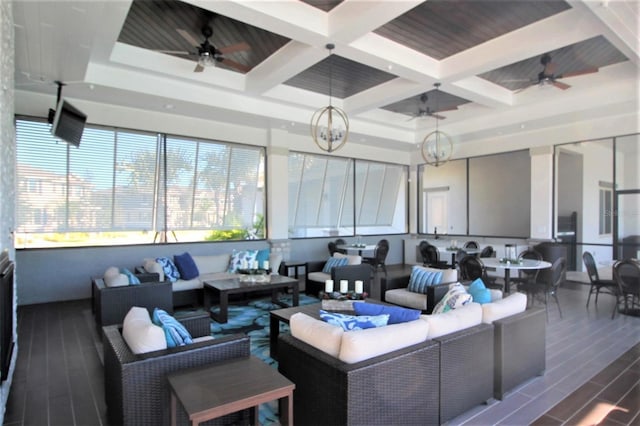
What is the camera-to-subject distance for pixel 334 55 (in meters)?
5.64

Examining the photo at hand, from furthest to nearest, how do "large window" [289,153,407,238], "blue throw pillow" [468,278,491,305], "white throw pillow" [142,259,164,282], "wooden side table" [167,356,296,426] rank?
"large window" [289,153,407,238] < "white throw pillow" [142,259,164,282] < "blue throw pillow" [468,278,491,305] < "wooden side table" [167,356,296,426]

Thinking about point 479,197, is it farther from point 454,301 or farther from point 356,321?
point 356,321

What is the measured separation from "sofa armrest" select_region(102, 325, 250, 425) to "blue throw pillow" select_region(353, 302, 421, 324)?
1052 millimetres

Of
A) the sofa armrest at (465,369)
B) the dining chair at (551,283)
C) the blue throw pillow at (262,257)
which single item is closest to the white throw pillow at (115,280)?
the blue throw pillow at (262,257)

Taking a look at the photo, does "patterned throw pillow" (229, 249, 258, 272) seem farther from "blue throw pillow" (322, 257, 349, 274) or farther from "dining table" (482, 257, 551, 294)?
"dining table" (482, 257, 551, 294)

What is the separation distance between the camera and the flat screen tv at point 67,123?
15.0 feet

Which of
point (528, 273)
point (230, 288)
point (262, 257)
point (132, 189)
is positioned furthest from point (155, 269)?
point (528, 273)

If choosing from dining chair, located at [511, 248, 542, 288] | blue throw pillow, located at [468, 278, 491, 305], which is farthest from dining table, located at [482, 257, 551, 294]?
blue throw pillow, located at [468, 278, 491, 305]

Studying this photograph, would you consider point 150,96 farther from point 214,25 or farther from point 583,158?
point 583,158

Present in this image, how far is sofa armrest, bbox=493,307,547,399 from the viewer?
2871mm

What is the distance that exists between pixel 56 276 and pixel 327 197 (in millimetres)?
6155

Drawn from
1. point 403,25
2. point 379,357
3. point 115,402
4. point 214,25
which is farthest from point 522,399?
point 214,25

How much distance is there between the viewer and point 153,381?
222 cm

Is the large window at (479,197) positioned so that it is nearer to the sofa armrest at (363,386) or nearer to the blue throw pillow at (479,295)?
the blue throw pillow at (479,295)
